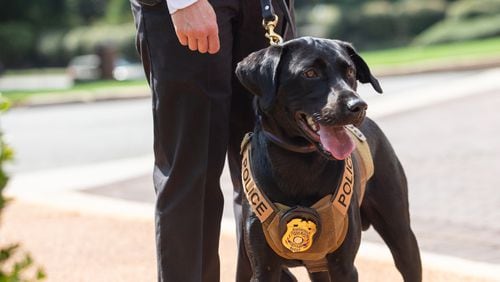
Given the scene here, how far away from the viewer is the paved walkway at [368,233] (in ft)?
19.9

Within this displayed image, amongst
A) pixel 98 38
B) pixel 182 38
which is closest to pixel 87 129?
pixel 182 38

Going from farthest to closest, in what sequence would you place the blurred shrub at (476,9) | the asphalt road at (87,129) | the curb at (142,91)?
Result: the blurred shrub at (476,9) → the curb at (142,91) → the asphalt road at (87,129)

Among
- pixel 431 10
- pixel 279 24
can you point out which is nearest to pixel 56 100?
pixel 279 24

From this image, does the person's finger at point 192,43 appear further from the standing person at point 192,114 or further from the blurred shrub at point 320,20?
the blurred shrub at point 320,20

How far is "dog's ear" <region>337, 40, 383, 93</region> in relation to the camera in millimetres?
3945

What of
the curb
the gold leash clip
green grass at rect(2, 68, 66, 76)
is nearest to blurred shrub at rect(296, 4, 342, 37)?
green grass at rect(2, 68, 66, 76)

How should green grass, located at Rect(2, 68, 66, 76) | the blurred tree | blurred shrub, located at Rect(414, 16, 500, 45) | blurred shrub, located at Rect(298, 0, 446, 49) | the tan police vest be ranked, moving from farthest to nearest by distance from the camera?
the blurred tree < green grass, located at Rect(2, 68, 66, 76) < blurred shrub, located at Rect(298, 0, 446, 49) < blurred shrub, located at Rect(414, 16, 500, 45) < the tan police vest

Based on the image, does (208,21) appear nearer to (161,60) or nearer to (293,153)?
(161,60)

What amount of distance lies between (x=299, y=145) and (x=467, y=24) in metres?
37.7

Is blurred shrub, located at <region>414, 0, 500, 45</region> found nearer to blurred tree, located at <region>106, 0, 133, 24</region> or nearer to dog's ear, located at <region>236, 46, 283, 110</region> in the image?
blurred tree, located at <region>106, 0, 133, 24</region>

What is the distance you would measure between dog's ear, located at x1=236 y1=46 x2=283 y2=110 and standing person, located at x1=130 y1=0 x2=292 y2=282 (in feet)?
0.59

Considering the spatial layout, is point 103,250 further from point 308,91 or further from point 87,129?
point 87,129

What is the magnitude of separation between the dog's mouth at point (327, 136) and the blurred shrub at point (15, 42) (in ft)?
162

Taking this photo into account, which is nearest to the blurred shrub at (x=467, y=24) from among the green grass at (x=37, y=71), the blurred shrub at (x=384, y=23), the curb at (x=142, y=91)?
the blurred shrub at (x=384, y=23)
